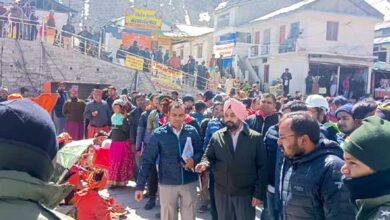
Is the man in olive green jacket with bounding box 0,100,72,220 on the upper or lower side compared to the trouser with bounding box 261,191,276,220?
upper

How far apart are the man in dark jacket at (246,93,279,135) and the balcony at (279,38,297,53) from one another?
78.1 feet

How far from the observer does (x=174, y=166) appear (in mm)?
5352

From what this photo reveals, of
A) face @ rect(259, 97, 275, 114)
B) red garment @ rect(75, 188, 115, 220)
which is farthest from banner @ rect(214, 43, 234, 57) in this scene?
red garment @ rect(75, 188, 115, 220)

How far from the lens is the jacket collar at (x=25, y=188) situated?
1319 millimetres

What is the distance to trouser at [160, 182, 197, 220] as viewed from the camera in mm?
5352

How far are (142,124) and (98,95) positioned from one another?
2849 millimetres

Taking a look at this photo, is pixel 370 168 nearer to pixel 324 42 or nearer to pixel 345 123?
pixel 345 123

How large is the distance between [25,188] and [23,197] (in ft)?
0.09

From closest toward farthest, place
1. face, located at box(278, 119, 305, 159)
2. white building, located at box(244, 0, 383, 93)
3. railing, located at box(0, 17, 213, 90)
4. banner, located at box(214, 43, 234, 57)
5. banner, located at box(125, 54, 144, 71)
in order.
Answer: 1. face, located at box(278, 119, 305, 159)
2. railing, located at box(0, 17, 213, 90)
3. banner, located at box(125, 54, 144, 71)
4. white building, located at box(244, 0, 383, 93)
5. banner, located at box(214, 43, 234, 57)

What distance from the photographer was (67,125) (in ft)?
37.1

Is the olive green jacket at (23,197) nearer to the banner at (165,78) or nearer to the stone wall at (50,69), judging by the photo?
the stone wall at (50,69)

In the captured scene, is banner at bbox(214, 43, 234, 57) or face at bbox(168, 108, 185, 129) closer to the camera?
face at bbox(168, 108, 185, 129)

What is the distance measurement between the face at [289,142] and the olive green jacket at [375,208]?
4.38ft

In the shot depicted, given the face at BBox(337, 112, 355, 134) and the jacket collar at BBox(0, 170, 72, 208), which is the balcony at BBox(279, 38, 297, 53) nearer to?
the face at BBox(337, 112, 355, 134)
